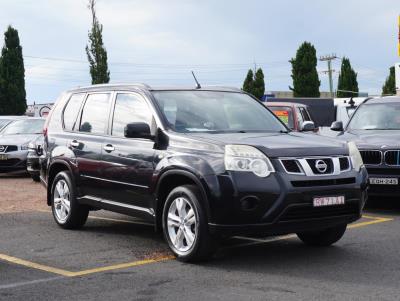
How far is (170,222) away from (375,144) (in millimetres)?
4552

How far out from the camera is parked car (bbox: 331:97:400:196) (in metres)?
9.79

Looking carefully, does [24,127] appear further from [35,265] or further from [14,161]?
[35,265]

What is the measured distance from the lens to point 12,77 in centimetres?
4603

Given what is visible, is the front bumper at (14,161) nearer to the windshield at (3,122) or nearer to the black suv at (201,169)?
the windshield at (3,122)

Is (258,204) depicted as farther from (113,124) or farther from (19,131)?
(19,131)

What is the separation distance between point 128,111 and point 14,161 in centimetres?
1015

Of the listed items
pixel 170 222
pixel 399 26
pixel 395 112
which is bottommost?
pixel 170 222

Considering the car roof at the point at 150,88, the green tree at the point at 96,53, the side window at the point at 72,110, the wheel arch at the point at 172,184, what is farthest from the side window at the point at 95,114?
the green tree at the point at 96,53

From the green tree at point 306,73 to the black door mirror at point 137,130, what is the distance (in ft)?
143

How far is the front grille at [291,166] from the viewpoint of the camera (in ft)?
20.0

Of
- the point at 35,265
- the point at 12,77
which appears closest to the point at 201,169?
the point at 35,265

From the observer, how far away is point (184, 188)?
6379 mm

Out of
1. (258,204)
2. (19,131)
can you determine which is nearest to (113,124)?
(258,204)

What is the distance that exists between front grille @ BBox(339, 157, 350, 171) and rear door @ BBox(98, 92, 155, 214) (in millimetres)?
1867
